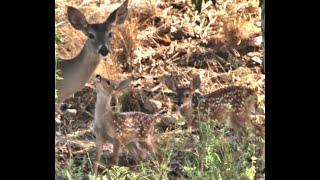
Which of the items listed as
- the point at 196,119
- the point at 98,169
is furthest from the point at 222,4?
the point at 98,169

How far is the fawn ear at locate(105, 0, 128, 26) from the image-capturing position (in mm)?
7426

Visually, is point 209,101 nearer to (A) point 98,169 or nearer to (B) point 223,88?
(B) point 223,88

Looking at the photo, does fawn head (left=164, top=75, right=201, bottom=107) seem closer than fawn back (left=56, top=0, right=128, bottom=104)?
No

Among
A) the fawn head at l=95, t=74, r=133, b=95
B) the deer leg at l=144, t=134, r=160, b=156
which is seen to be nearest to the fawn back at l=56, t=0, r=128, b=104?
the fawn head at l=95, t=74, r=133, b=95

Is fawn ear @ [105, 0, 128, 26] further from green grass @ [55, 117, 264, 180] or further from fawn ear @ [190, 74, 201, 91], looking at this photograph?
green grass @ [55, 117, 264, 180]

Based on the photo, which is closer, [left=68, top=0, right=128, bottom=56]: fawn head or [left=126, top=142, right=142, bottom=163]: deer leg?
[left=68, top=0, right=128, bottom=56]: fawn head

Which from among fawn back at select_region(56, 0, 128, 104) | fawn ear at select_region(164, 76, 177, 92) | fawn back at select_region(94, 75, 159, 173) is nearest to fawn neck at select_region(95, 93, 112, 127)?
fawn back at select_region(94, 75, 159, 173)

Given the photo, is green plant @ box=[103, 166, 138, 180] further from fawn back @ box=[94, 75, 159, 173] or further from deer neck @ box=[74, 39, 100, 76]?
deer neck @ box=[74, 39, 100, 76]

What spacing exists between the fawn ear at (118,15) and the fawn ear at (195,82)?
0.65m

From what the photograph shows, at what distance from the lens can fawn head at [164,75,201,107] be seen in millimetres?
7562

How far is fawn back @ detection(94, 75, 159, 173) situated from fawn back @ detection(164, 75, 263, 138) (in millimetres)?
244

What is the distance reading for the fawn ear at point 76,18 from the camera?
291 inches

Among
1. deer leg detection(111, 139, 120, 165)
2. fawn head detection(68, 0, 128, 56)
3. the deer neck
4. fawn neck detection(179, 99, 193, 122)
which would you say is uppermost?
fawn head detection(68, 0, 128, 56)

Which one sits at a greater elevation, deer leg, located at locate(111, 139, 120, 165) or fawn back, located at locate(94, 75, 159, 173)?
fawn back, located at locate(94, 75, 159, 173)
